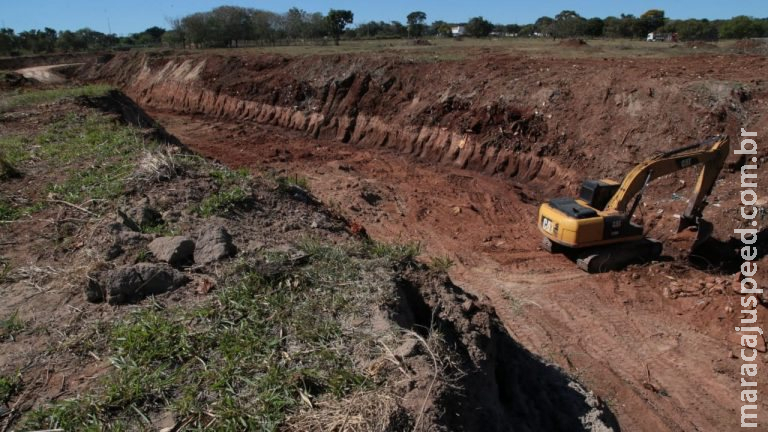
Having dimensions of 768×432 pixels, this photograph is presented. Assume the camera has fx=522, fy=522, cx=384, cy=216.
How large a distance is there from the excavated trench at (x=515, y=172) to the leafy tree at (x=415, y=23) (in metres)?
38.8

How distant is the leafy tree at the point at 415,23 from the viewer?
58312 mm

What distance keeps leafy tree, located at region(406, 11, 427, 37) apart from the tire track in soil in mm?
46705

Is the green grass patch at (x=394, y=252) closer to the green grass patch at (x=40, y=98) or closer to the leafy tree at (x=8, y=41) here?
the green grass patch at (x=40, y=98)

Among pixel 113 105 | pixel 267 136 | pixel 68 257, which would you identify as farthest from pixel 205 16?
pixel 68 257

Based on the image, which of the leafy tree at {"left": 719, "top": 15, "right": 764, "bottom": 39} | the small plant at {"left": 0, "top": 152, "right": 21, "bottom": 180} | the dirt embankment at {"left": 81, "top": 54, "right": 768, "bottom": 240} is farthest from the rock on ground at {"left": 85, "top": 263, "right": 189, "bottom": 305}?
the leafy tree at {"left": 719, "top": 15, "right": 764, "bottom": 39}

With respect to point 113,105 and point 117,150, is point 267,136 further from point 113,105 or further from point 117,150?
point 117,150

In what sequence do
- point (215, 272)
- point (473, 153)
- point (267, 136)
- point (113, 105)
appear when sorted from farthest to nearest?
point (267, 136)
point (473, 153)
point (113, 105)
point (215, 272)

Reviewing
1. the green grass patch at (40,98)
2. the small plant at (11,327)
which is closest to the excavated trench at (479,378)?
the small plant at (11,327)

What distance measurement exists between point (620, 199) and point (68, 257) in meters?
7.59

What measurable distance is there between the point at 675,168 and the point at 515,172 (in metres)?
5.16

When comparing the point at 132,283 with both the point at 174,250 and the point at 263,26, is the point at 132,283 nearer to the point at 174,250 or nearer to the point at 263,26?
the point at 174,250

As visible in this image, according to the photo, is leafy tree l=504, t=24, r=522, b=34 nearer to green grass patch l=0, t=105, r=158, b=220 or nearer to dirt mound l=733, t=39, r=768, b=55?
dirt mound l=733, t=39, r=768, b=55

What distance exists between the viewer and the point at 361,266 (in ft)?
14.7

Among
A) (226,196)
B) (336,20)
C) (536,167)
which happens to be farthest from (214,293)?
(336,20)
